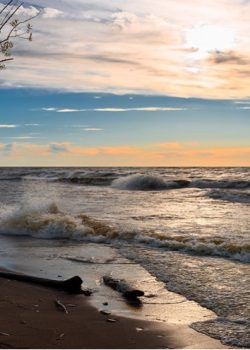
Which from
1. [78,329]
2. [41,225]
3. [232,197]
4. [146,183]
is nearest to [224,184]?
[146,183]

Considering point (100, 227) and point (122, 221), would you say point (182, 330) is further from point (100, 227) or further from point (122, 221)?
point (122, 221)

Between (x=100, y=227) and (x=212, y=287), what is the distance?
284 inches

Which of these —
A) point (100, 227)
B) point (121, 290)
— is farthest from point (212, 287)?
point (100, 227)

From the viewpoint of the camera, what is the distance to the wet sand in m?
5.67

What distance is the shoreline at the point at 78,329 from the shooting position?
566 cm

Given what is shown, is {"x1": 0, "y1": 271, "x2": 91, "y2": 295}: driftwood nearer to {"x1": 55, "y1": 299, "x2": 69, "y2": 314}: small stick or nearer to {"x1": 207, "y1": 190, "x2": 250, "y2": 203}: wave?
{"x1": 55, "y1": 299, "x2": 69, "y2": 314}: small stick

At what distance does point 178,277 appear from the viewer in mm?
9180

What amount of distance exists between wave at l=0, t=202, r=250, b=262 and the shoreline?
192 inches

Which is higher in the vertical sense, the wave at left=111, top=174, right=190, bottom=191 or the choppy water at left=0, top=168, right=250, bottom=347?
the wave at left=111, top=174, right=190, bottom=191

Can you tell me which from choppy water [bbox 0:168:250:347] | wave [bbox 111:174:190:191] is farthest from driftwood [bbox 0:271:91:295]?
wave [bbox 111:174:190:191]

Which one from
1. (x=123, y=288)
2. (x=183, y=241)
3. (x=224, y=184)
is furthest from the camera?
(x=224, y=184)

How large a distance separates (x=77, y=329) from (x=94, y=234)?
840 centimetres

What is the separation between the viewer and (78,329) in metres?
6.23

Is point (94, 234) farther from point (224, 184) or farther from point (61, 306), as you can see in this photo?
→ point (224, 184)
